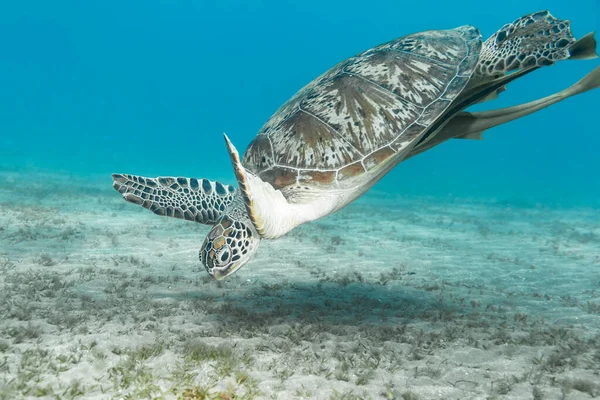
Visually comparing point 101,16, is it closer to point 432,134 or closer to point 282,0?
point 282,0

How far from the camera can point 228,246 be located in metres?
3.55

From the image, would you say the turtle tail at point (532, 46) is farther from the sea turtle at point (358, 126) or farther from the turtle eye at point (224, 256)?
the turtle eye at point (224, 256)

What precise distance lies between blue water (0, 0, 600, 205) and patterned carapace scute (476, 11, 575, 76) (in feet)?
314

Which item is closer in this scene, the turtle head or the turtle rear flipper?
the turtle head

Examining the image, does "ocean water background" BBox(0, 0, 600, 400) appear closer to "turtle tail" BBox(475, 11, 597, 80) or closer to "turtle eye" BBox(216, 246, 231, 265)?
"turtle eye" BBox(216, 246, 231, 265)

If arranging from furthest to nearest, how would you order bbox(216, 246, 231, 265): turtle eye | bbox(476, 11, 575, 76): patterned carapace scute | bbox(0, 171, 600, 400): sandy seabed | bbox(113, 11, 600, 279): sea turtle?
bbox(476, 11, 575, 76): patterned carapace scute < bbox(113, 11, 600, 279): sea turtle < bbox(216, 246, 231, 265): turtle eye < bbox(0, 171, 600, 400): sandy seabed

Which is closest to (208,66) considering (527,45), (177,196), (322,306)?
(177,196)

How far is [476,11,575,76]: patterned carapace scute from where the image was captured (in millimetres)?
4191

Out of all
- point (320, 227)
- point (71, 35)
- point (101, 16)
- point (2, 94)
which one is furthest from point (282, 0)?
point (320, 227)

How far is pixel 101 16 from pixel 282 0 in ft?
186

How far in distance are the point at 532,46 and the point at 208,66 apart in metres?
145

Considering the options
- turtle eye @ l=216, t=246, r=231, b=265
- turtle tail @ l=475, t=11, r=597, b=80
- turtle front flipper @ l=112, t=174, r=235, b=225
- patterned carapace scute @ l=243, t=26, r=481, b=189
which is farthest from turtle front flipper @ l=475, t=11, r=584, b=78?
turtle eye @ l=216, t=246, r=231, b=265

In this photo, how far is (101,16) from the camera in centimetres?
11719

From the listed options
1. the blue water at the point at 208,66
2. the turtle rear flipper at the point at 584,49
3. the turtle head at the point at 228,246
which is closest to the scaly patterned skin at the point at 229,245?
the turtle head at the point at 228,246
